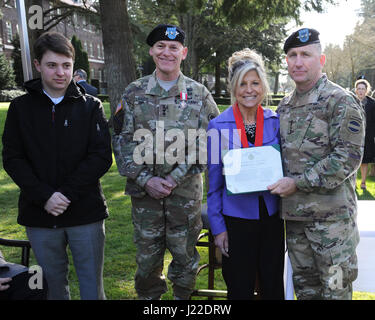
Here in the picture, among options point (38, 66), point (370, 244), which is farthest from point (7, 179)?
point (370, 244)

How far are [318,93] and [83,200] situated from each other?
5.89ft

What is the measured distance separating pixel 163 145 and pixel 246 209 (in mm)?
892

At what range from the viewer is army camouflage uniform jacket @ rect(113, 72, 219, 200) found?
2867 mm

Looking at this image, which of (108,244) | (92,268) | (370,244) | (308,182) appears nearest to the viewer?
(308,182)

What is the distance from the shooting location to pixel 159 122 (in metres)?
2.86

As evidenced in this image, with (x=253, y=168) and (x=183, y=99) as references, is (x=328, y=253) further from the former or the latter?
(x=183, y=99)

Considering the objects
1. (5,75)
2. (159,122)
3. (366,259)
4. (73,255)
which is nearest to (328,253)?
(366,259)

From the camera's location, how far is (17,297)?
91.4 inches

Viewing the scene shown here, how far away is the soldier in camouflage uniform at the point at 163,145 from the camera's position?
9.32 feet

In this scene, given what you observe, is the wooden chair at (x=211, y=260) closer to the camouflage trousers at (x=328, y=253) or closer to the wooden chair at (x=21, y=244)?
the camouflage trousers at (x=328, y=253)

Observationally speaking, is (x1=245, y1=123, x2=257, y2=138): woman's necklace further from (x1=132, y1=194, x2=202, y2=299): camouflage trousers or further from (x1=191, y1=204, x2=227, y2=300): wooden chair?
(x1=191, y1=204, x2=227, y2=300): wooden chair

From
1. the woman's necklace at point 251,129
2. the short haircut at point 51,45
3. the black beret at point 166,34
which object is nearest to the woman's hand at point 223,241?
the woman's necklace at point 251,129

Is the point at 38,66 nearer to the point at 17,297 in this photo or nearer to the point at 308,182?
the point at 17,297

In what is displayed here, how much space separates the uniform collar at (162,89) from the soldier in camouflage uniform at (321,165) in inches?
34.1
